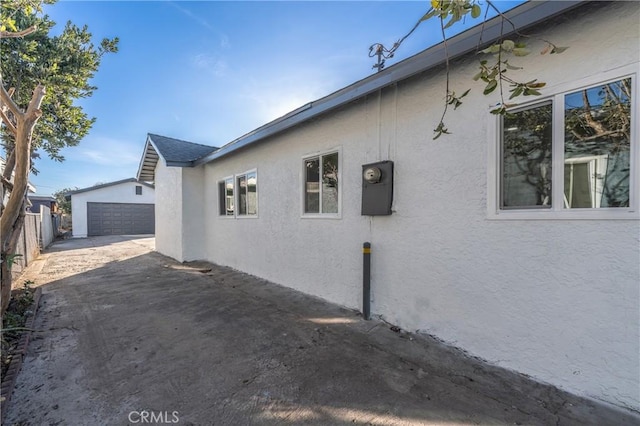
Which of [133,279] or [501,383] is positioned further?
[133,279]

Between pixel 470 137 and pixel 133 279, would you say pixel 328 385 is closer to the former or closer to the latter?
pixel 470 137

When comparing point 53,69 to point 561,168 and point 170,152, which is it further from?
point 561,168

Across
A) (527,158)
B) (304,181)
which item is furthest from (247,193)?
(527,158)

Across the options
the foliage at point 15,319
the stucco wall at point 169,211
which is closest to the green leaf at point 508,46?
the foliage at point 15,319

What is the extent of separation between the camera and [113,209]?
19453 mm

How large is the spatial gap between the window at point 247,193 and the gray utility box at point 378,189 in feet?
11.7

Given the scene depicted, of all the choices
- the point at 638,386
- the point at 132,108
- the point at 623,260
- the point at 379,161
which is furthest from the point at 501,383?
the point at 132,108

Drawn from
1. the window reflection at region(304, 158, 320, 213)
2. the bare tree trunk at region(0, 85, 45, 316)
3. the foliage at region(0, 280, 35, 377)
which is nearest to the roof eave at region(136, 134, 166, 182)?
the foliage at region(0, 280, 35, 377)

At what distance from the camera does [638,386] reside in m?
2.03

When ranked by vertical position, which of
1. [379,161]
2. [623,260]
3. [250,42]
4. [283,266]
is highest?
[250,42]

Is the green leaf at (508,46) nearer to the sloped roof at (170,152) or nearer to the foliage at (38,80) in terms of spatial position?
the foliage at (38,80)

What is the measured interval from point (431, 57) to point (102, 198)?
23.5 metres

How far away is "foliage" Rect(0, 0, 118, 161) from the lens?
17.2 feet

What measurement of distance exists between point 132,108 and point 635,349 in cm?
1627
